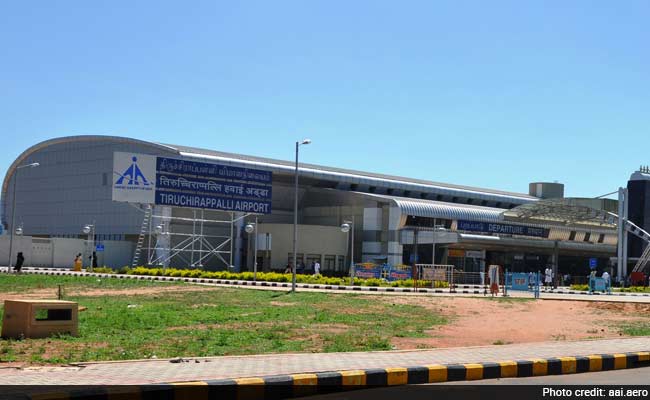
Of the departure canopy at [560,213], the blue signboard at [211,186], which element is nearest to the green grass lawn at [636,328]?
the departure canopy at [560,213]

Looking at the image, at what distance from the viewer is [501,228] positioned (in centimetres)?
7262

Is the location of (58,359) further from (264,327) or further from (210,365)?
(264,327)

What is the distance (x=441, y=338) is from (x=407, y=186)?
64.8 meters

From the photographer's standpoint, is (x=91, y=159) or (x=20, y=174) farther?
(x=20, y=174)

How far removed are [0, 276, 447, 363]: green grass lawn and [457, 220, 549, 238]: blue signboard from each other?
142 ft

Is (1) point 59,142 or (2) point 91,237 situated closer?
(2) point 91,237

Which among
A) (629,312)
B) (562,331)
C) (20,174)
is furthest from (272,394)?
(20,174)

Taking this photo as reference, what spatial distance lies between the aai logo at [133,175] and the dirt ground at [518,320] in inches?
1174

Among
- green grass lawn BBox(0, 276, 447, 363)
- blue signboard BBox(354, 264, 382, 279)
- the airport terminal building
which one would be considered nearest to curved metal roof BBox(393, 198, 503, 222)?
the airport terminal building

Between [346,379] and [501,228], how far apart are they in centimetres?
6317

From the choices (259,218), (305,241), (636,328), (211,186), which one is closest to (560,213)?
(305,241)

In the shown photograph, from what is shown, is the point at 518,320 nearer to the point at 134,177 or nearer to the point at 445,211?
the point at 134,177

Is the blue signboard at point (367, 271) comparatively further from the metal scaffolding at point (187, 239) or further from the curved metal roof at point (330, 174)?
the curved metal roof at point (330, 174)

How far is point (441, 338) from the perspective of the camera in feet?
58.4
